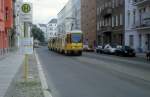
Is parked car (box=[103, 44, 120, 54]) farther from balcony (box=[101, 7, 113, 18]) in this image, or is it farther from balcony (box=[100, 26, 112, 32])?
balcony (box=[101, 7, 113, 18])

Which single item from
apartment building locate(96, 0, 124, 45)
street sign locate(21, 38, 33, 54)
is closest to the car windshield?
apartment building locate(96, 0, 124, 45)

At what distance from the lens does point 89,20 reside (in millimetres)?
110062

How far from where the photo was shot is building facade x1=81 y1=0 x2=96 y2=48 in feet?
333

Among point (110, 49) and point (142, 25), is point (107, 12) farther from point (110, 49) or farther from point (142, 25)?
point (142, 25)

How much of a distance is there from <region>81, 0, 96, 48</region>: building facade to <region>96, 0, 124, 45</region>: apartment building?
240 inches

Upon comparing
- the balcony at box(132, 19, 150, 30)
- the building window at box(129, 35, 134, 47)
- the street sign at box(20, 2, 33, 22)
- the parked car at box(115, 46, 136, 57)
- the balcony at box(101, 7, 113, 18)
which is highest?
the balcony at box(101, 7, 113, 18)

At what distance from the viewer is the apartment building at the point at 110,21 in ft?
236

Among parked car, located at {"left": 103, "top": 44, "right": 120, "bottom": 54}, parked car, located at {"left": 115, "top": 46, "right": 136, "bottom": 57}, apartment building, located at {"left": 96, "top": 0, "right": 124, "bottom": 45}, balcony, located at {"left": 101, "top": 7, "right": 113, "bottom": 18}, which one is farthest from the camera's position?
balcony, located at {"left": 101, "top": 7, "right": 113, "bottom": 18}

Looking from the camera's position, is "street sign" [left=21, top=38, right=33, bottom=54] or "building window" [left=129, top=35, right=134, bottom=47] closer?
"street sign" [left=21, top=38, right=33, bottom=54]

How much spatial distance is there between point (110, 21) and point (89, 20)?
3035 centimetres

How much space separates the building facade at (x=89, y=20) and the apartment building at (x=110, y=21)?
20.0 feet

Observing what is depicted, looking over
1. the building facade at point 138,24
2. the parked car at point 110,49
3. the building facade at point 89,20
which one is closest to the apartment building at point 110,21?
the building facade at point 138,24

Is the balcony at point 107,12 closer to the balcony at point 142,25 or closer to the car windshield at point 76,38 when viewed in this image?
the balcony at point 142,25

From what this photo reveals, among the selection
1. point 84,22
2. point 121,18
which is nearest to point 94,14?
point 84,22
